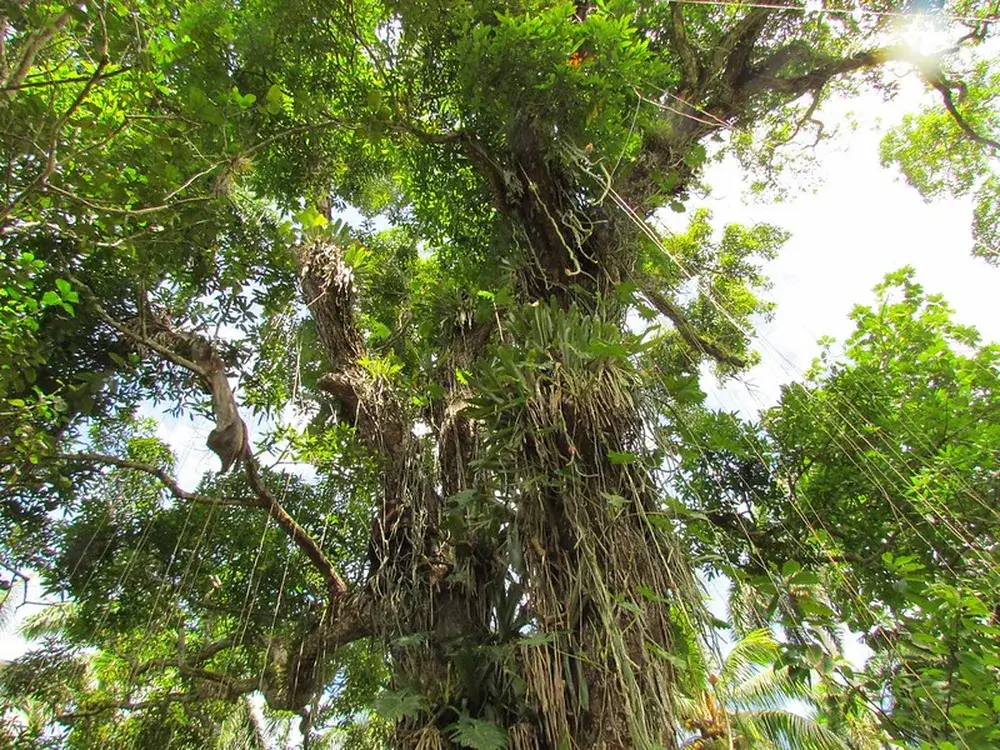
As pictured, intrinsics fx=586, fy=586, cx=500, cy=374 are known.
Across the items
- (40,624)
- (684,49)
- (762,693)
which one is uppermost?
(684,49)

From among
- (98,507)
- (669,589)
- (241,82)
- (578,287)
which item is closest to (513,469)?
(669,589)

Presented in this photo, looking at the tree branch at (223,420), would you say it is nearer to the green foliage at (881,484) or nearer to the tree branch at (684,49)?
the green foliage at (881,484)

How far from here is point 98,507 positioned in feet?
12.9

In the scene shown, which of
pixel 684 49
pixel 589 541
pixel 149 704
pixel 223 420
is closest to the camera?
pixel 589 541

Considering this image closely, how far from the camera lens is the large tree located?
6.61ft

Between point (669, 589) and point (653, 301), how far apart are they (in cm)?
204

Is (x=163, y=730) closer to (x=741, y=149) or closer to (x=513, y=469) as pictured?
(x=513, y=469)

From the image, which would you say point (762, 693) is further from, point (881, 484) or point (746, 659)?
point (881, 484)

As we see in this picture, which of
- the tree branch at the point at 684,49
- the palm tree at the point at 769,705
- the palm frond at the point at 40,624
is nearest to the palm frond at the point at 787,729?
the palm tree at the point at 769,705

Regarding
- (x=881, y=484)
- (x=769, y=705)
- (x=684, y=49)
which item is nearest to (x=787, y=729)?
(x=769, y=705)

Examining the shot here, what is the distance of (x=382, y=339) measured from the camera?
406cm

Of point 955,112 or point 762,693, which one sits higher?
point 955,112

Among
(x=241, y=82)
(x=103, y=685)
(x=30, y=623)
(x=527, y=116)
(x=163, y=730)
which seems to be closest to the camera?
(x=527, y=116)

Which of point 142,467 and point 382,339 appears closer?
point 142,467
